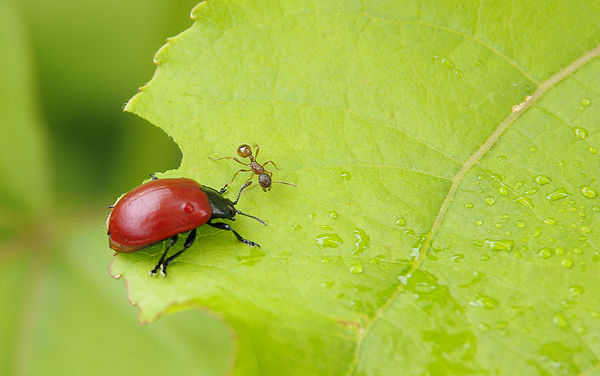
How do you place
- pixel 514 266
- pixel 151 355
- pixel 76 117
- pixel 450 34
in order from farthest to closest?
pixel 76 117 → pixel 151 355 → pixel 450 34 → pixel 514 266

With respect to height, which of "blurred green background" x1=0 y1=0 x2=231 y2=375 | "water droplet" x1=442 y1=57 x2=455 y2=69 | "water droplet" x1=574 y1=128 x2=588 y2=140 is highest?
"water droplet" x1=442 y1=57 x2=455 y2=69

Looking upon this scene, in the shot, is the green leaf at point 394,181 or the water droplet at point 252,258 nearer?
the green leaf at point 394,181

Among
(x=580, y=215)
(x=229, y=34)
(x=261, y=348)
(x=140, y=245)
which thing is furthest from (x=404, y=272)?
(x=229, y=34)

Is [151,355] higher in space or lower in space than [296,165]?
lower

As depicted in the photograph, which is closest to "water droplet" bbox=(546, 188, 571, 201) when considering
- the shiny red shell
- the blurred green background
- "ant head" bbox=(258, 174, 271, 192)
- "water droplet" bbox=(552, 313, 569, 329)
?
"water droplet" bbox=(552, 313, 569, 329)

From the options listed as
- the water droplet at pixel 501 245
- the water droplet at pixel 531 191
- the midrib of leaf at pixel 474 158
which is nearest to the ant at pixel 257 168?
the midrib of leaf at pixel 474 158

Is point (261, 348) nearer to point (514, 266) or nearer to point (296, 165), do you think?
point (296, 165)

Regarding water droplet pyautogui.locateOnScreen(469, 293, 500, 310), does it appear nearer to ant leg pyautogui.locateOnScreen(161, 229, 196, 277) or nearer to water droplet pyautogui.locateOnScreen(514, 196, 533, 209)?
water droplet pyautogui.locateOnScreen(514, 196, 533, 209)

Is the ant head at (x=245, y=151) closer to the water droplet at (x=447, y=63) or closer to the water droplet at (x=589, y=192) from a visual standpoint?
the water droplet at (x=447, y=63)
